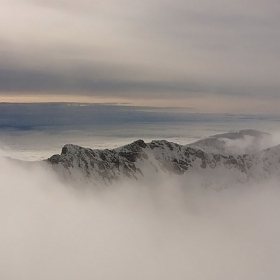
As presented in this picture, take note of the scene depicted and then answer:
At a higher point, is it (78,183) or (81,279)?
(78,183)

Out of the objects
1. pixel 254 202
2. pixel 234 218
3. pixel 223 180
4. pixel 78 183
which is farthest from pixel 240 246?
pixel 78 183

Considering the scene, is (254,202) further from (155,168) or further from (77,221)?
(77,221)

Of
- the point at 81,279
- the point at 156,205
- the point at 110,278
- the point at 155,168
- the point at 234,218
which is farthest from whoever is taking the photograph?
the point at 155,168

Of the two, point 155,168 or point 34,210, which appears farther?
point 155,168

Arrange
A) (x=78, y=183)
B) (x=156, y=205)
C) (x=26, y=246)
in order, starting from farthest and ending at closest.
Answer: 1. (x=156, y=205)
2. (x=78, y=183)
3. (x=26, y=246)

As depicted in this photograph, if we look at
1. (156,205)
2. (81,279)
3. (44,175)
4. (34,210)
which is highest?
(44,175)

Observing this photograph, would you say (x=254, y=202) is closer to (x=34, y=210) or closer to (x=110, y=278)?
(x=110, y=278)
